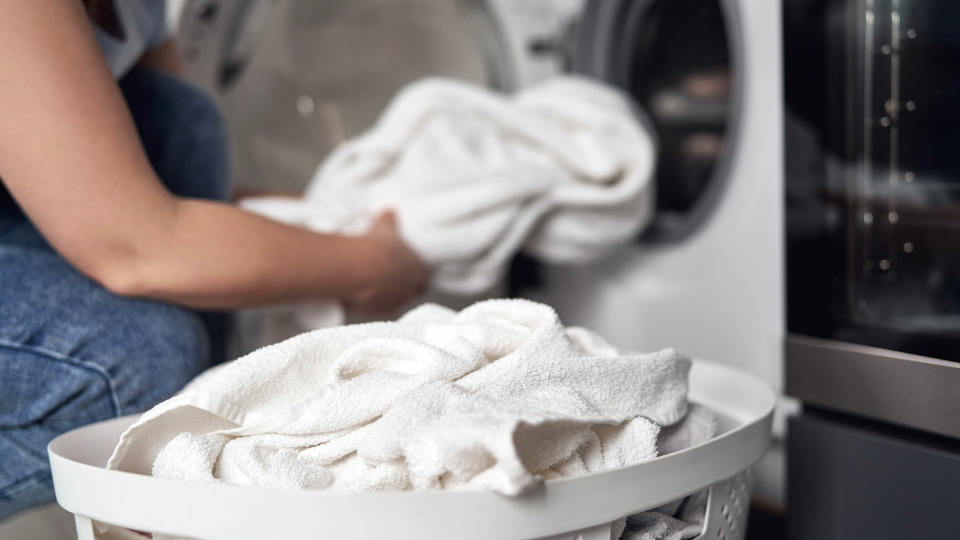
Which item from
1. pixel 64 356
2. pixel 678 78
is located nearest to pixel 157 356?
pixel 64 356

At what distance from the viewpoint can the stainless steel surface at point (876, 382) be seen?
2.25 ft

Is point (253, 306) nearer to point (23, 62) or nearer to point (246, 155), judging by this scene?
point (23, 62)

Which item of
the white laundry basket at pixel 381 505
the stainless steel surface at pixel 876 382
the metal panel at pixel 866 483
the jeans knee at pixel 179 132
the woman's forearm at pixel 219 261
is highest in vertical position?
the jeans knee at pixel 179 132

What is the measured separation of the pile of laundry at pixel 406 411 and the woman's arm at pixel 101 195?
0.21 meters

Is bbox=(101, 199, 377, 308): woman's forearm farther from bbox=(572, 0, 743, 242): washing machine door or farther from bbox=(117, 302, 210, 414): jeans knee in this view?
bbox=(572, 0, 743, 242): washing machine door

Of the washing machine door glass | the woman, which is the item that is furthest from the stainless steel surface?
the woman

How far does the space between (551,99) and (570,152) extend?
0.12m

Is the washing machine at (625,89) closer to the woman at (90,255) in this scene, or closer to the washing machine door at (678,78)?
the washing machine door at (678,78)

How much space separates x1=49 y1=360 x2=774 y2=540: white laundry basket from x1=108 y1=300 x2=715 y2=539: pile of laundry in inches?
0.9

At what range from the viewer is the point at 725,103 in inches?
46.6

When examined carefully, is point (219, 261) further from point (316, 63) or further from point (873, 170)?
point (316, 63)

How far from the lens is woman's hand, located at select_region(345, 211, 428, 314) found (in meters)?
0.93

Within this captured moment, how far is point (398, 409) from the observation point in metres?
0.49

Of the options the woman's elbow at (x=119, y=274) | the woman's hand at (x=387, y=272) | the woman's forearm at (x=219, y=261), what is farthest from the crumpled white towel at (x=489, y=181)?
the woman's elbow at (x=119, y=274)
